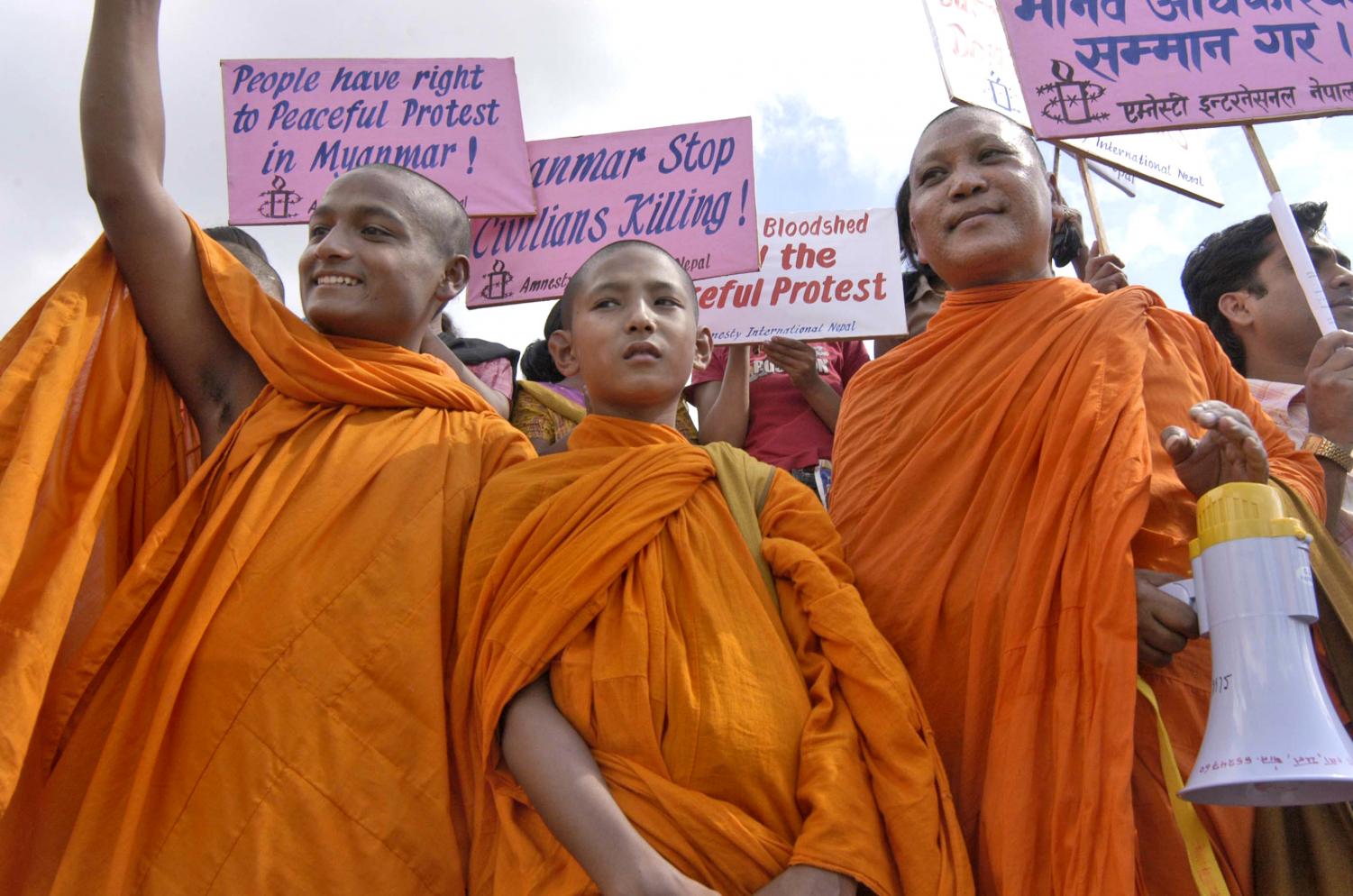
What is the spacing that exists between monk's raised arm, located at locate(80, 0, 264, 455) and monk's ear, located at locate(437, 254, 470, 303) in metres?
0.64

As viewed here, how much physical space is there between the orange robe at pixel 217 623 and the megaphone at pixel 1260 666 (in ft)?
4.69

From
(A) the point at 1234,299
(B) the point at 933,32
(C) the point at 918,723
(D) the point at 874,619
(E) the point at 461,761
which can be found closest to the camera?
(C) the point at 918,723

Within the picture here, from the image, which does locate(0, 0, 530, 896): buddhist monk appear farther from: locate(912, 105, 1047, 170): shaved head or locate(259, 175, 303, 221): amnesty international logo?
locate(259, 175, 303, 221): amnesty international logo

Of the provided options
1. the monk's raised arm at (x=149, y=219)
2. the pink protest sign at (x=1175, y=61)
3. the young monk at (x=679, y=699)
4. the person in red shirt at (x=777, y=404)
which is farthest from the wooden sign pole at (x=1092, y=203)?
the monk's raised arm at (x=149, y=219)

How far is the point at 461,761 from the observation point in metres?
2.33

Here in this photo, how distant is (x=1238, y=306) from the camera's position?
12.5ft

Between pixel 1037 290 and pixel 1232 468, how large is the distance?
29.3 inches

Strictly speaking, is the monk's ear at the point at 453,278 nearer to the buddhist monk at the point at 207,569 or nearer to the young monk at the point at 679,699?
the buddhist monk at the point at 207,569

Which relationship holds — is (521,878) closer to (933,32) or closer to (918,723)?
(918,723)

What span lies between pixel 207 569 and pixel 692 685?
106cm

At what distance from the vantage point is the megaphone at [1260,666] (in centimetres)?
179

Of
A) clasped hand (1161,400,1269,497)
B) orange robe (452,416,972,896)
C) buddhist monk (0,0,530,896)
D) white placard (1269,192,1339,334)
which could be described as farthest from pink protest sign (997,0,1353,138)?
buddhist monk (0,0,530,896)

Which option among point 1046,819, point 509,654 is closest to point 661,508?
point 509,654

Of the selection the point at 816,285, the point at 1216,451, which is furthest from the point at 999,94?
the point at 1216,451
